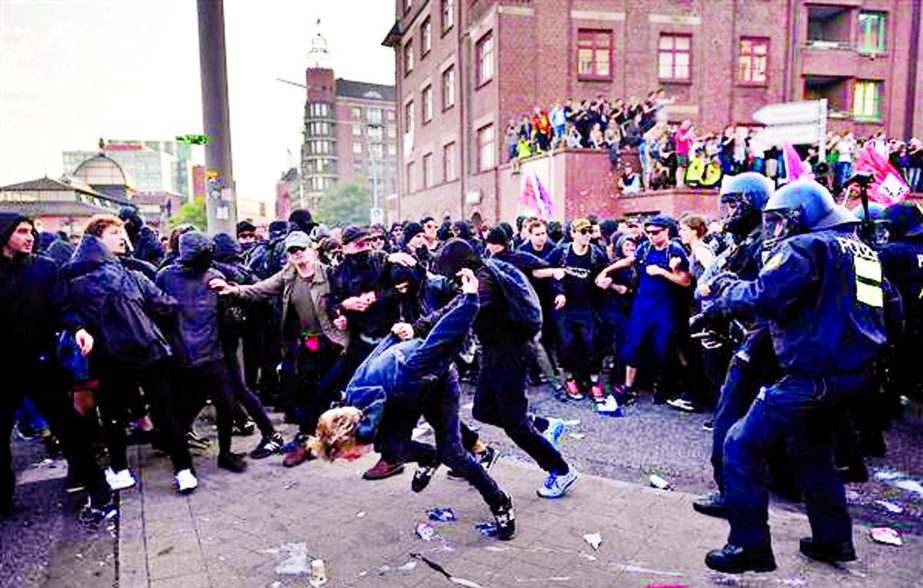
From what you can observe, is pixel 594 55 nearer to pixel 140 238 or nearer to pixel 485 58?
pixel 485 58

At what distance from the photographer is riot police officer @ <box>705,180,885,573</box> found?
320 cm

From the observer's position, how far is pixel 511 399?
437 centimetres

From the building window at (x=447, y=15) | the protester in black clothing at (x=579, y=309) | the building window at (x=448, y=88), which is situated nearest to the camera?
the protester in black clothing at (x=579, y=309)

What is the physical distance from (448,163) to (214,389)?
26.4m

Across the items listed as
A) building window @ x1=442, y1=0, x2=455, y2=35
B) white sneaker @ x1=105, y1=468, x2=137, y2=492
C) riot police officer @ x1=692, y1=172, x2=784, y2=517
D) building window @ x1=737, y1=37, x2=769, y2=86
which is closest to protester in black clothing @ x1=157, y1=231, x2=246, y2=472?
white sneaker @ x1=105, y1=468, x2=137, y2=492

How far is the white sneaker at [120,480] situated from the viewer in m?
5.05

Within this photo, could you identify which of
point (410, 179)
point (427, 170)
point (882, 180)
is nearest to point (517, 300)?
point (882, 180)

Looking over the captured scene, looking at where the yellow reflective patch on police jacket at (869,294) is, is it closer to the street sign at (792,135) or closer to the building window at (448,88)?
the street sign at (792,135)

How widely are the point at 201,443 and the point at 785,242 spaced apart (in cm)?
531

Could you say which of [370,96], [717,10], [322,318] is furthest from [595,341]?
[370,96]

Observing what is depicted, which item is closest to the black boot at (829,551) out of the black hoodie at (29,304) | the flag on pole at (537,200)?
the black hoodie at (29,304)

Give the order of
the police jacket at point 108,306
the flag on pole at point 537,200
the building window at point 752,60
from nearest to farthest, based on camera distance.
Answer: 1. the police jacket at point 108,306
2. the flag on pole at point 537,200
3. the building window at point 752,60

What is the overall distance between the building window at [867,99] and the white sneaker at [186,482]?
32566 millimetres

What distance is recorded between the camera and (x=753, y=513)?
3377 mm
